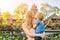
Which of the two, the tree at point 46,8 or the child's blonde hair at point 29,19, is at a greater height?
the tree at point 46,8

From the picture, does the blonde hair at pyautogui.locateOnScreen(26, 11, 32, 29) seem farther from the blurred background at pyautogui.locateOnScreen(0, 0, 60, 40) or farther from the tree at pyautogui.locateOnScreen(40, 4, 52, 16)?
the tree at pyautogui.locateOnScreen(40, 4, 52, 16)

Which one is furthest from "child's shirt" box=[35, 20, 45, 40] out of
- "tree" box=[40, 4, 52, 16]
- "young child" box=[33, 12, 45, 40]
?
"tree" box=[40, 4, 52, 16]

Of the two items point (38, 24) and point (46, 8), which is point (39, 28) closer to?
point (38, 24)

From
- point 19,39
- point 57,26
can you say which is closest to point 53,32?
point 57,26

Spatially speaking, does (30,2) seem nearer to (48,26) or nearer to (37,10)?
(37,10)

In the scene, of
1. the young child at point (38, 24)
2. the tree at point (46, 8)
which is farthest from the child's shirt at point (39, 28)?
the tree at point (46, 8)

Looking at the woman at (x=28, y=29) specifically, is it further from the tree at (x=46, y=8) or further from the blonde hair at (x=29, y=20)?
the tree at (x=46, y=8)

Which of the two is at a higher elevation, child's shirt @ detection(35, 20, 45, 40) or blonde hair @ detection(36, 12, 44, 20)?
blonde hair @ detection(36, 12, 44, 20)

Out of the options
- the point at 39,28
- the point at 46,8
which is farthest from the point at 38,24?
the point at 46,8

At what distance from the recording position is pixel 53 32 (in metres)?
2.18

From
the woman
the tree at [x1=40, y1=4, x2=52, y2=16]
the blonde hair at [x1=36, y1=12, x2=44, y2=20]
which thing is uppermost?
the tree at [x1=40, y1=4, x2=52, y2=16]

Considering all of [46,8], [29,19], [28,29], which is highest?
[46,8]

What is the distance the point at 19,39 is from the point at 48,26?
1.15ft

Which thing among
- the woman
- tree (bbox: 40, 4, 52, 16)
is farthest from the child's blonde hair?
A: tree (bbox: 40, 4, 52, 16)
